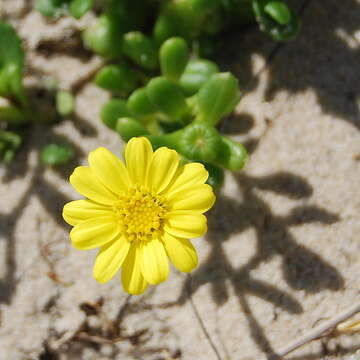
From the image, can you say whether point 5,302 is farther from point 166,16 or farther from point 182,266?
point 166,16

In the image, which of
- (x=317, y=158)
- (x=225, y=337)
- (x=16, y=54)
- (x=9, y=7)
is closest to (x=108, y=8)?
(x=16, y=54)

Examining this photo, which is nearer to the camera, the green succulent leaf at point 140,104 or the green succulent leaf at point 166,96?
the green succulent leaf at point 166,96

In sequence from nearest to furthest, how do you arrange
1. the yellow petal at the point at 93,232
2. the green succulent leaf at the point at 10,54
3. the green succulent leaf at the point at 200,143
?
the yellow petal at the point at 93,232
the green succulent leaf at the point at 200,143
the green succulent leaf at the point at 10,54

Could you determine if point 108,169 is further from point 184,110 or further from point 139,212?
point 184,110

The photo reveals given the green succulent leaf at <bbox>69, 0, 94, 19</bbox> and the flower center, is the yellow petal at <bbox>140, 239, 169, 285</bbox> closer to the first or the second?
the flower center

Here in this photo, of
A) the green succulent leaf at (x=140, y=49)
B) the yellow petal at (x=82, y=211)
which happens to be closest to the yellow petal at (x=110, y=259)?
the yellow petal at (x=82, y=211)

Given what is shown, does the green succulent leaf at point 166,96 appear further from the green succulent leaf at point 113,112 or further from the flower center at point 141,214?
the flower center at point 141,214

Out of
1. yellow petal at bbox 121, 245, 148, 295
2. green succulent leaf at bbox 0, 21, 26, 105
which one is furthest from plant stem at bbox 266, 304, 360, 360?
green succulent leaf at bbox 0, 21, 26, 105
